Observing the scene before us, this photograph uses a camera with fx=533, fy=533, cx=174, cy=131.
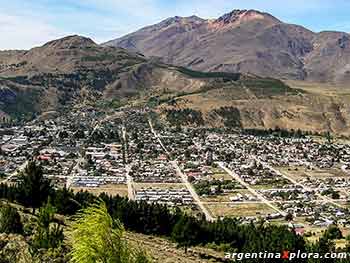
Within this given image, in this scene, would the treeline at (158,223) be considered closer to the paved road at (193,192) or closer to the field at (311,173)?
the paved road at (193,192)

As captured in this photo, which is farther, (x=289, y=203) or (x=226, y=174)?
(x=226, y=174)

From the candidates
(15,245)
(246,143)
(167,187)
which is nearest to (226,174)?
(167,187)

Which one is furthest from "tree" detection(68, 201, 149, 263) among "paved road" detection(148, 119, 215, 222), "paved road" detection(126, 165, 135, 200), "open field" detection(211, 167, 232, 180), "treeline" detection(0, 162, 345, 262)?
"open field" detection(211, 167, 232, 180)

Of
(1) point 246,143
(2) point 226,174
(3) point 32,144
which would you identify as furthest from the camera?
(1) point 246,143

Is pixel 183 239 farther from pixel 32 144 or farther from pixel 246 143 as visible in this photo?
pixel 246 143

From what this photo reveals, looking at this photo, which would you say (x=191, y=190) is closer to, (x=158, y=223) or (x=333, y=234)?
(x=333, y=234)

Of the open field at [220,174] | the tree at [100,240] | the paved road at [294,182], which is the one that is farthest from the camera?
the open field at [220,174]

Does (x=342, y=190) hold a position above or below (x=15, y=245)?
below

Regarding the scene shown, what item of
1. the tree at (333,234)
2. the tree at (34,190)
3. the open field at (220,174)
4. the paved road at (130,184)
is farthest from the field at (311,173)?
the tree at (34,190)
